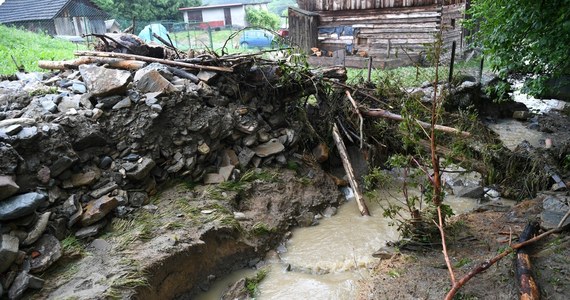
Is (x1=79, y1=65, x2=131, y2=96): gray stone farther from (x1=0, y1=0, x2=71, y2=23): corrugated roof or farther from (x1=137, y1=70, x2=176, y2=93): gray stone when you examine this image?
(x1=0, y1=0, x2=71, y2=23): corrugated roof

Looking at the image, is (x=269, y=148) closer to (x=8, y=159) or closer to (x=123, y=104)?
(x=123, y=104)

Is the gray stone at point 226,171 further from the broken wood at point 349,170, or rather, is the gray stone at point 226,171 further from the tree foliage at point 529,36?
the tree foliage at point 529,36

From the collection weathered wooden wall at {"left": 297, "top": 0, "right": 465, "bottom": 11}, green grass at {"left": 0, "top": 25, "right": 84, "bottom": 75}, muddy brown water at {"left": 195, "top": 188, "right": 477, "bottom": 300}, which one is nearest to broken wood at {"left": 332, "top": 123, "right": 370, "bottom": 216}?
muddy brown water at {"left": 195, "top": 188, "right": 477, "bottom": 300}

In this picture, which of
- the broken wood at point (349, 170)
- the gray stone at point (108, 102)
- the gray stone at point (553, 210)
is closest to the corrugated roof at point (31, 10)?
the gray stone at point (108, 102)

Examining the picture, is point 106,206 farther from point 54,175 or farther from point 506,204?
point 506,204

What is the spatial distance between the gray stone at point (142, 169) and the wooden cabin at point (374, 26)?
1037 cm

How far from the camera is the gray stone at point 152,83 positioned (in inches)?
210

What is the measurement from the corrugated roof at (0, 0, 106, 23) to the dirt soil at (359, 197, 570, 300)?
22.1 m

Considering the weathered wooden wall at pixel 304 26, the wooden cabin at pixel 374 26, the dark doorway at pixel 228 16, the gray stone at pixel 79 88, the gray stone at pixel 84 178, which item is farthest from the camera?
the dark doorway at pixel 228 16

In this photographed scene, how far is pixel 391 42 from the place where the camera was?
1544 cm

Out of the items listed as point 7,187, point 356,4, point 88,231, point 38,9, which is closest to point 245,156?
point 88,231

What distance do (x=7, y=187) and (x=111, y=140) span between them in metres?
1.44

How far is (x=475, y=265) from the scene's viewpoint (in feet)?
12.4

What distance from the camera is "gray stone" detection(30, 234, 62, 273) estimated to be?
3.51 metres
